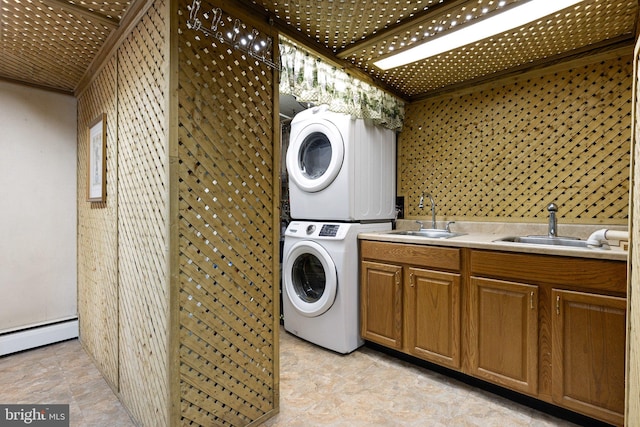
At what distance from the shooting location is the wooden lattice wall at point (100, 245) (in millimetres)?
1970

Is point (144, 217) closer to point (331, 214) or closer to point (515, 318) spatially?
point (331, 214)

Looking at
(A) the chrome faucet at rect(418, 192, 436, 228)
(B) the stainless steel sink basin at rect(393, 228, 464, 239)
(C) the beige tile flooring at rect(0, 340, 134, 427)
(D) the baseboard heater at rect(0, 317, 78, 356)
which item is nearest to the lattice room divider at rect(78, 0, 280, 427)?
(C) the beige tile flooring at rect(0, 340, 134, 427)

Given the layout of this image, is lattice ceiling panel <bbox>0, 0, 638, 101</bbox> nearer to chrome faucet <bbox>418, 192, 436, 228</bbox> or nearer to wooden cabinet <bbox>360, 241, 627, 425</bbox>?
chrome faucet <bbox>418, 192, 436, 228</bbox>

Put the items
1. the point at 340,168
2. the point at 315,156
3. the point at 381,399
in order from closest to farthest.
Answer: the point at 381,399 < the point at 340,168 < the point at 315,156

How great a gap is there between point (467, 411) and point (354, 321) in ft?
3.15

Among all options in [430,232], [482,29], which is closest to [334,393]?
[430,232]

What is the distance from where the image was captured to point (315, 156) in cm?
284

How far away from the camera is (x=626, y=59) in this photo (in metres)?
1.96

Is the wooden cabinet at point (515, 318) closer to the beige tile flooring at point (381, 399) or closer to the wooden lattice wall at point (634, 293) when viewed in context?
the beige tile flooring at point (381, 399)

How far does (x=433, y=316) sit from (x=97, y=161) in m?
2.55

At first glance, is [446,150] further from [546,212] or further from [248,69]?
[248,69]

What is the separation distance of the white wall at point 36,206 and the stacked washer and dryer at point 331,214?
6.22 feet

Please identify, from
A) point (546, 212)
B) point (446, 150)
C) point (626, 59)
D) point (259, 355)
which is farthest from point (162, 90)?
point (626, 59)

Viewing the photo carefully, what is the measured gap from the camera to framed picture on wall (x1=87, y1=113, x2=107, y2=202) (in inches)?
82.8
